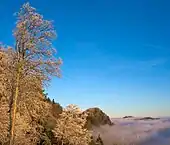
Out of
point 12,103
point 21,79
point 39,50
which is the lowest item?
point 12,103

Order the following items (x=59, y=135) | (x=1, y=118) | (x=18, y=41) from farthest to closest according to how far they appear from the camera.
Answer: (x=59, y=135) < (x=1, y=118) < (x=18, y=41)

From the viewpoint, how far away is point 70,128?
73.1 meters

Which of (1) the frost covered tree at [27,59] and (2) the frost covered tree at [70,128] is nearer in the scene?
(1) the frost covered tree at [27,59]

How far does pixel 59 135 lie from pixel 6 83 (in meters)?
53.3

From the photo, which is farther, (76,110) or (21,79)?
(76,110)

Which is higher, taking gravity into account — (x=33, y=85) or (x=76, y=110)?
(x=76, y=110)

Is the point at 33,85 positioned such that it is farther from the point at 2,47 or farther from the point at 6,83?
the point at 2,47

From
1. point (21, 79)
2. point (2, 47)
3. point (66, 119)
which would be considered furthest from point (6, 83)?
point (66, 119)

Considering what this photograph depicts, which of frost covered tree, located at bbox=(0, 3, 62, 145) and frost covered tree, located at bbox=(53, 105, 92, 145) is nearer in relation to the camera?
frost covered tree, located at bbox=(0, 3, 62, 145)

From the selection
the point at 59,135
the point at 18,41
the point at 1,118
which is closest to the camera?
the point at 18,41

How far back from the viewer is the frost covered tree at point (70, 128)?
73312 mm

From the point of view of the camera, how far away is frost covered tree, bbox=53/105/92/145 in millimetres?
73312

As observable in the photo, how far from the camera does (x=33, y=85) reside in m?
23.1

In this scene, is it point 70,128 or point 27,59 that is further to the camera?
point 70,128
